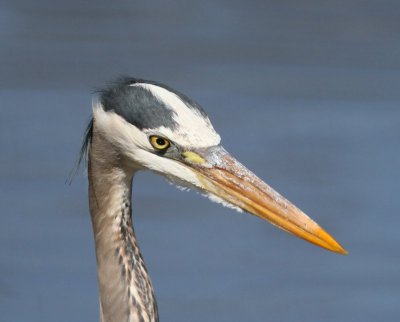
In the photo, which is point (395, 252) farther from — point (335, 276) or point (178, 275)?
point (178, 275)

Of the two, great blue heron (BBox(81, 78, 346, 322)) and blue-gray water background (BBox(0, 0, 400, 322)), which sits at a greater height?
blue-gray water background (BBox(0, 0, 400, 322))

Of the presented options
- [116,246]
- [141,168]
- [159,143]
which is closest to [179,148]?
[159,143]

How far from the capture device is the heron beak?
536 cm

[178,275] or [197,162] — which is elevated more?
[178,275]

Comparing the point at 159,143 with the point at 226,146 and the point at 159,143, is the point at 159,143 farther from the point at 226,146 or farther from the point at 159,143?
the point at 226,146

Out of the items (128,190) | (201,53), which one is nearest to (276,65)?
(201,53)

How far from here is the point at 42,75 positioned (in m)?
9.90

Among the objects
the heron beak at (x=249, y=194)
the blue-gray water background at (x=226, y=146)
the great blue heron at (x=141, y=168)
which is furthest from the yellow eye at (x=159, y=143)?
the blue-gray water background at (x=226, y=146)

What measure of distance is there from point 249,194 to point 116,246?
21.3 inches

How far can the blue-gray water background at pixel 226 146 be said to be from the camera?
7.96 meters

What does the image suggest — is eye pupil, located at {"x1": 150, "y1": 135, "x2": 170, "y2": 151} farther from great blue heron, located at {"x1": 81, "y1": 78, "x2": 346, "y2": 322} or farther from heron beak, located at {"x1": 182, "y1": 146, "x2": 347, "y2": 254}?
heron beak, located at {"x1": 182, "y1": 146, "x2": 347, "y2": 254}

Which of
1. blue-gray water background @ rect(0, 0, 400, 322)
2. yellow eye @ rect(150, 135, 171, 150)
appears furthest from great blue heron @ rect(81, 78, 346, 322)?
blue-gray water background @ rect(0, 0, 400, 322)

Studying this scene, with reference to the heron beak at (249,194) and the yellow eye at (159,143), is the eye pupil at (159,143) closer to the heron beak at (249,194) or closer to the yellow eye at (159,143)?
the yellow eye at (159,143)

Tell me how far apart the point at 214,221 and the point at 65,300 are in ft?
3.55
